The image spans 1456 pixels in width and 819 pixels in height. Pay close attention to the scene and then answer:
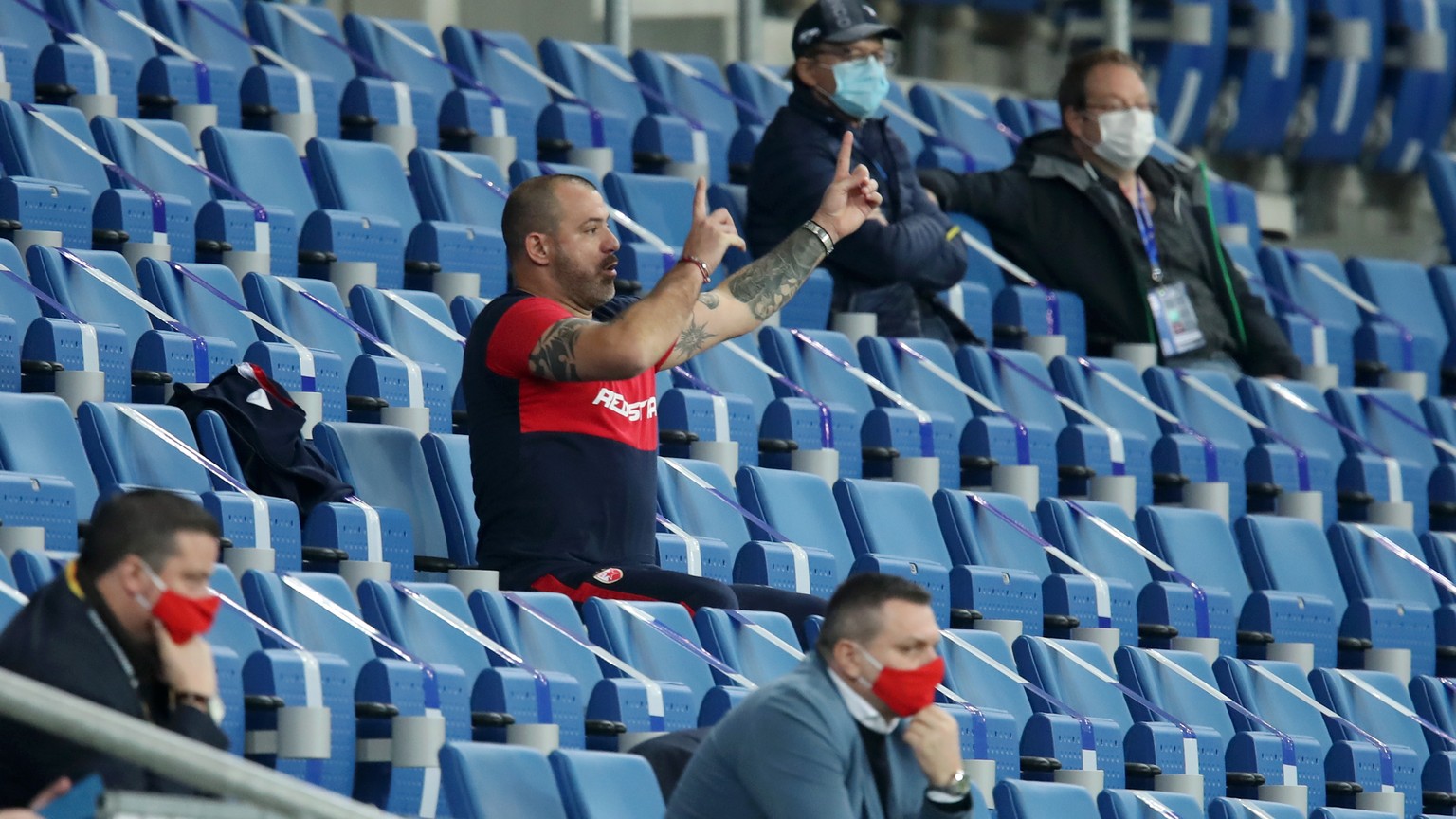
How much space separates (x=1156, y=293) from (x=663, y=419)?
4.81 feet

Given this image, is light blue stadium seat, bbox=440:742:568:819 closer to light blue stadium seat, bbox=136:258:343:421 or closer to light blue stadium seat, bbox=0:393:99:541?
light blue stadium seat, bbox=0:393:99:541

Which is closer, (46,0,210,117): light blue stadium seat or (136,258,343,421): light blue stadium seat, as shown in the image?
(136,258,343,421): light blue stadium seat

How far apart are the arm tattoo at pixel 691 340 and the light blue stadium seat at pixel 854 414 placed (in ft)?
2.69

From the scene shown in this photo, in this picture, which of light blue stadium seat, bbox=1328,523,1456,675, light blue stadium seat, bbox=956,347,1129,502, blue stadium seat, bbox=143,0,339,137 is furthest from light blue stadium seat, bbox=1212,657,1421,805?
blue stadium seat, bbox=143,0,339,137

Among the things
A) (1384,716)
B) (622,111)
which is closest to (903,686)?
(1384,716)

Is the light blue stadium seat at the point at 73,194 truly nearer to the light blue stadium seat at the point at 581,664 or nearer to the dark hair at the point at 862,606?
the light blue stadium seat at the point at 581,664

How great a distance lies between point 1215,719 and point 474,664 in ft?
4.54

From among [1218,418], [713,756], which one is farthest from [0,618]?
[1218,418]

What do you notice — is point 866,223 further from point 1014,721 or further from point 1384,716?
point 1014,721

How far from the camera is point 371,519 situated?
3494 mm

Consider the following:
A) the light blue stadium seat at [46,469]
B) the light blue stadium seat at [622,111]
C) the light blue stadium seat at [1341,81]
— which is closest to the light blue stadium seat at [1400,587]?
the light blue stadium seat at [622,111]

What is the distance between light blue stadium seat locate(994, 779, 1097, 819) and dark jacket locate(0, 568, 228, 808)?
3.87 ft

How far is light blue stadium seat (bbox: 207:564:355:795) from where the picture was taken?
2.92m

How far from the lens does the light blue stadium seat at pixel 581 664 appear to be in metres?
3.18
